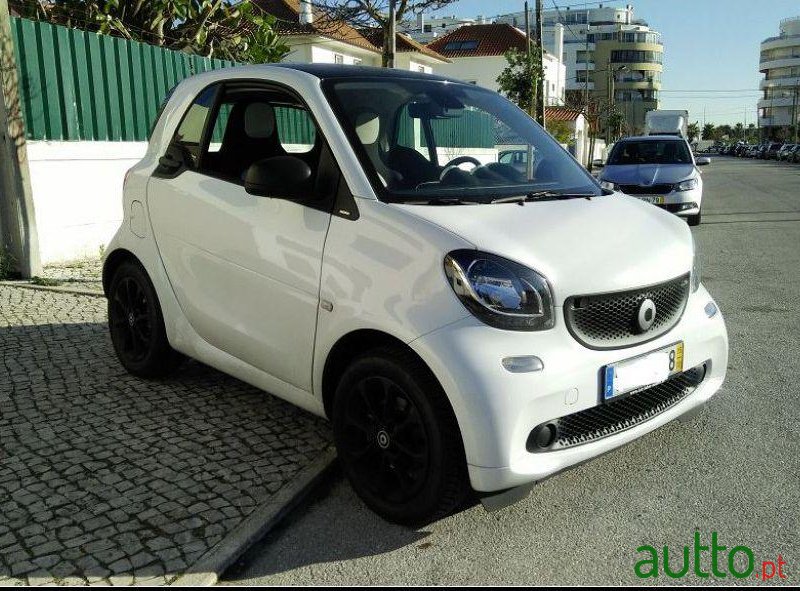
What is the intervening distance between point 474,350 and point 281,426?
1737mm

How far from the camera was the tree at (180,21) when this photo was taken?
12.4 meters

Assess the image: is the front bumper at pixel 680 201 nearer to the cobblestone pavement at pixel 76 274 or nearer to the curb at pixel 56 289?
the cobblestone pavement at pixel 76 274

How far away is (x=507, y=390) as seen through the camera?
2.75m

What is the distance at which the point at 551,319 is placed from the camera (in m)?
2.92

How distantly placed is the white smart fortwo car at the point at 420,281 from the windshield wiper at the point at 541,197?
0.05 ft

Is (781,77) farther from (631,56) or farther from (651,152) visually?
(651,152)

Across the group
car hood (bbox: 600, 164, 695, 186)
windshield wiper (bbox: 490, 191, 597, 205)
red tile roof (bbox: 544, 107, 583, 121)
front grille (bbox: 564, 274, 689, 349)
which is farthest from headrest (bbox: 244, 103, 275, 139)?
red tile roof (bbox: 544, 107, 583, 121)

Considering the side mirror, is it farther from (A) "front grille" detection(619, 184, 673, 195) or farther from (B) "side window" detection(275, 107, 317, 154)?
(A) "front grille" detection(619, 184, 673, 195)

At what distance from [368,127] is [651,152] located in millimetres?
11650

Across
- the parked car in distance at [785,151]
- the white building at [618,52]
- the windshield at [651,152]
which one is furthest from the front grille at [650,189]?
the white building at [618,52]

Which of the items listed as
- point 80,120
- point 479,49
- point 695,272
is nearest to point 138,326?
point 695,272

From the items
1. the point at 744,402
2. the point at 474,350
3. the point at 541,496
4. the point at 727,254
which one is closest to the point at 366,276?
the point at 474,350

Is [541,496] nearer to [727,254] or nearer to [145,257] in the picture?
[145,257]

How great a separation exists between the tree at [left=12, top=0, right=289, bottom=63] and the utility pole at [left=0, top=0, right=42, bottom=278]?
15.1 ft
